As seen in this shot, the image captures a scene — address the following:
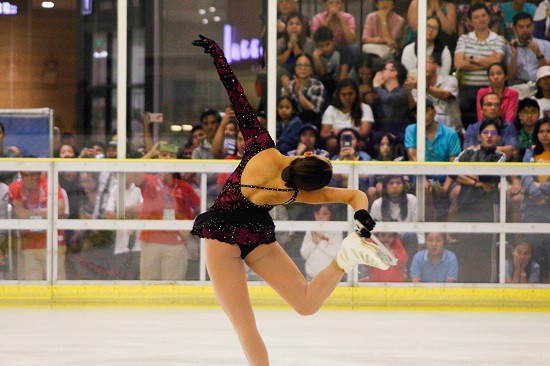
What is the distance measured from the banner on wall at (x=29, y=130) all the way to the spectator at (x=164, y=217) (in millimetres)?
962

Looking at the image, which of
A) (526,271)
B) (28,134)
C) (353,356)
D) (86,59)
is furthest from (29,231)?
(526,271)

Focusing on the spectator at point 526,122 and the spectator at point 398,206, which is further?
the spectator at point 526,122

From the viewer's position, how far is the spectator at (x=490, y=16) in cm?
870

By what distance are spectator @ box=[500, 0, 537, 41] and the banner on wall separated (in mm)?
4126

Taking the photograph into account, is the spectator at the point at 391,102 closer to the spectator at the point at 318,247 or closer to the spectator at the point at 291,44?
the spectator at the point at 291,44

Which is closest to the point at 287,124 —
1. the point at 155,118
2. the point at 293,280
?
the point at 155,118

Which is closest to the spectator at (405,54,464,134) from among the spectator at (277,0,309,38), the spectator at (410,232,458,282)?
the spectator at (277,0,309,38)

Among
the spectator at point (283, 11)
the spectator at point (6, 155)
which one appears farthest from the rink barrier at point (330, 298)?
the spectator at point (283, 11)

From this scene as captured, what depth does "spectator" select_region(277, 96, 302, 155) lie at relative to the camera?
8.40 meters

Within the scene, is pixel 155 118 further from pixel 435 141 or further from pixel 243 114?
pixel 243 114

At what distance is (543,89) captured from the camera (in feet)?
28.3

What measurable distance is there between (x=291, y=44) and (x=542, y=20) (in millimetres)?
2300

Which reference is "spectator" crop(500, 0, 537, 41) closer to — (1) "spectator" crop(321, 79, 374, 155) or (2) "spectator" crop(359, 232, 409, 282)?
(1) "spectator" crop(321, 79, 374, 155)

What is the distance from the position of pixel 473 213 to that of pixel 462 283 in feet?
1.84
